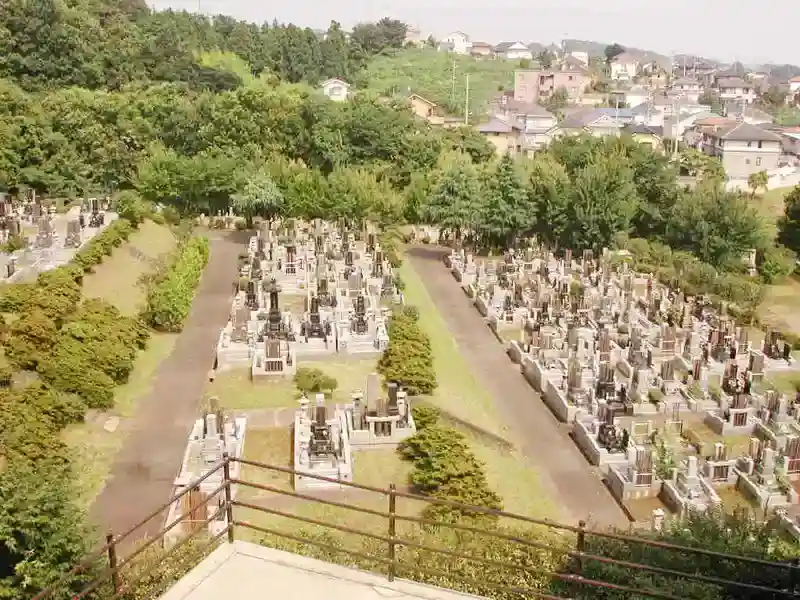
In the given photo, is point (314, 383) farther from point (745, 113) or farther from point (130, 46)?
point (745, 113)

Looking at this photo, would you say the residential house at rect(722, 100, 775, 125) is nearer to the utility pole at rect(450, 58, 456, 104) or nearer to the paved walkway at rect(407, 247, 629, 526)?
the utility pole at rect(450, 58, 456, 104)

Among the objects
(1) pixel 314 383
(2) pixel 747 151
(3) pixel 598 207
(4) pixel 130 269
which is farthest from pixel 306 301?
(2) pixel 747 151

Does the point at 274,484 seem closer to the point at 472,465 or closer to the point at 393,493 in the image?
the point at 472,465

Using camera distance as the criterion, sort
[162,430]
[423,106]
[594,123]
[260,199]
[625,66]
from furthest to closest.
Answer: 1. [625,66]
2. [423,106]
3. [594,123]
4. [260,199]
5. [162,430]

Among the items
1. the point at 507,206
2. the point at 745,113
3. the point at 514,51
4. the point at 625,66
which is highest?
the point at 514,51

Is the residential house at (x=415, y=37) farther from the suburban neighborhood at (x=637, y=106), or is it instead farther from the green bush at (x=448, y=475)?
the green bush at (x=448, y=475)

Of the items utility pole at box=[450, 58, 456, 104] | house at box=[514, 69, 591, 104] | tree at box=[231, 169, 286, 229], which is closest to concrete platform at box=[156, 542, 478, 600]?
tree at box=[231, 169, 286, 229]

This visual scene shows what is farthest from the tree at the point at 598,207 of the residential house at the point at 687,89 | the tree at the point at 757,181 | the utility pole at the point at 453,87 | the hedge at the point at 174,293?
the residential house at the point at 687,89
